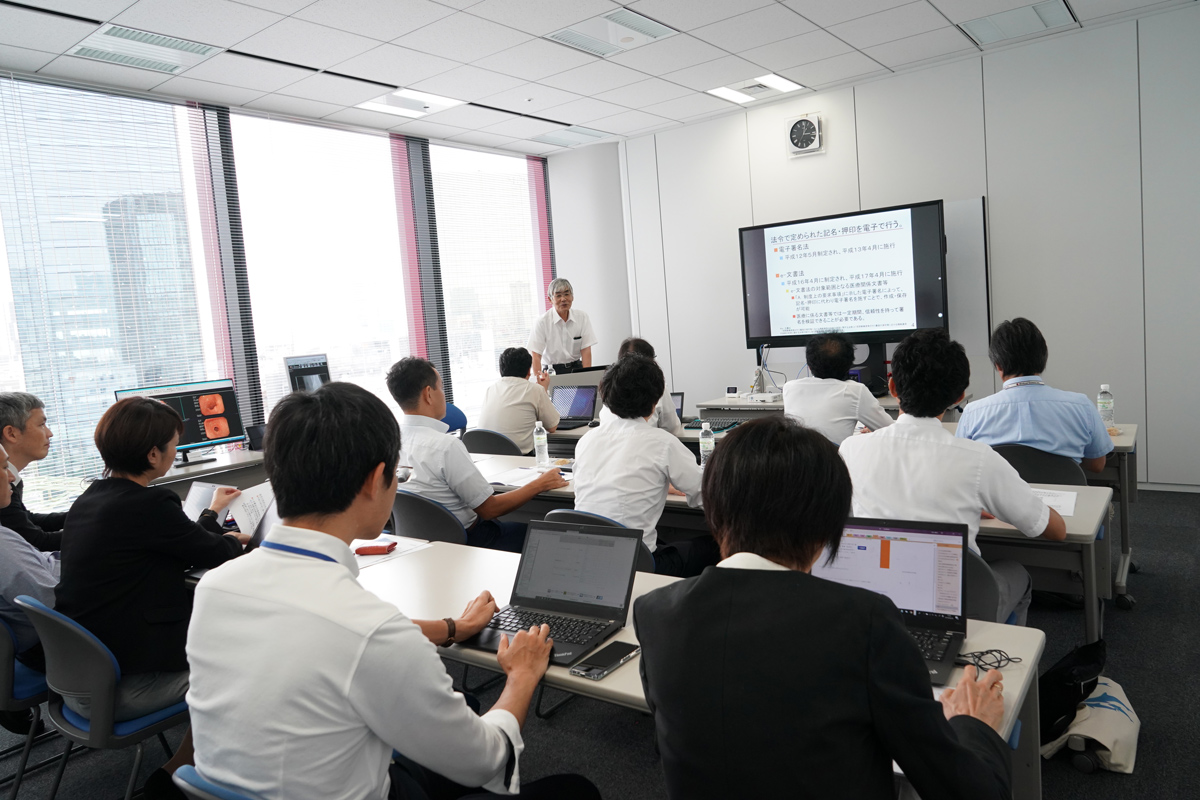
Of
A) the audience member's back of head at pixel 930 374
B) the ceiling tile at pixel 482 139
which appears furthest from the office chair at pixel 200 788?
the ceiling tile at pixel 482 139

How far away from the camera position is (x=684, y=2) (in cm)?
428

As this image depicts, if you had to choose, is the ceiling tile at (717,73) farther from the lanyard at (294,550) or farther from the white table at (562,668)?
the lanyard at (294,550)

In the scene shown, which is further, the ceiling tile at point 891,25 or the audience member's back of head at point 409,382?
Result: the ceiling tile at point 891,25

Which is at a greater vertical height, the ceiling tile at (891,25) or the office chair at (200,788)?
the ceiling tile at (891,25)

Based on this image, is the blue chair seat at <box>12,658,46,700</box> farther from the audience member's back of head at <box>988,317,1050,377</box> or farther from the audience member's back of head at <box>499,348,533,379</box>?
the audience member's back of head at <box>988,317,1050,377</box>

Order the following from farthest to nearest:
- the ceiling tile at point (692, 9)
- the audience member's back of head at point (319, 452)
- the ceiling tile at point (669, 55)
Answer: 1. the ceiling tile at point (669, 55)
2. the ceiling tile at point (692, 9)
3. the audience member's back of head at point (319, 452)

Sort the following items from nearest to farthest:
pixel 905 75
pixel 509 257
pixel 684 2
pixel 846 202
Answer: pixel 684 2
pixel 905 75
pixel 846 202
pixel 509 257

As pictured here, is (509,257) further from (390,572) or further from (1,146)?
(390,572)

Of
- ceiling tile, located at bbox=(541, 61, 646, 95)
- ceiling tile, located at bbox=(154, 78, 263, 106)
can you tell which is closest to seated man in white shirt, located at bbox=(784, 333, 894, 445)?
ceiling tile, located at bbox=(541, 61, 646, 95)

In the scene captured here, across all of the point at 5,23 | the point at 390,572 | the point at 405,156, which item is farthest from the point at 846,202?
the point at 5,23

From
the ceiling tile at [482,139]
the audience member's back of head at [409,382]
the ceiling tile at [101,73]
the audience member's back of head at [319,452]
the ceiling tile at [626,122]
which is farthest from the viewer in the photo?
the ceiling tile at [482,139]

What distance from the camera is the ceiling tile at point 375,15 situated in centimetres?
392

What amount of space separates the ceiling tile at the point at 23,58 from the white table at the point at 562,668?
3.86 meters

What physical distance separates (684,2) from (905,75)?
2480 millimetres
